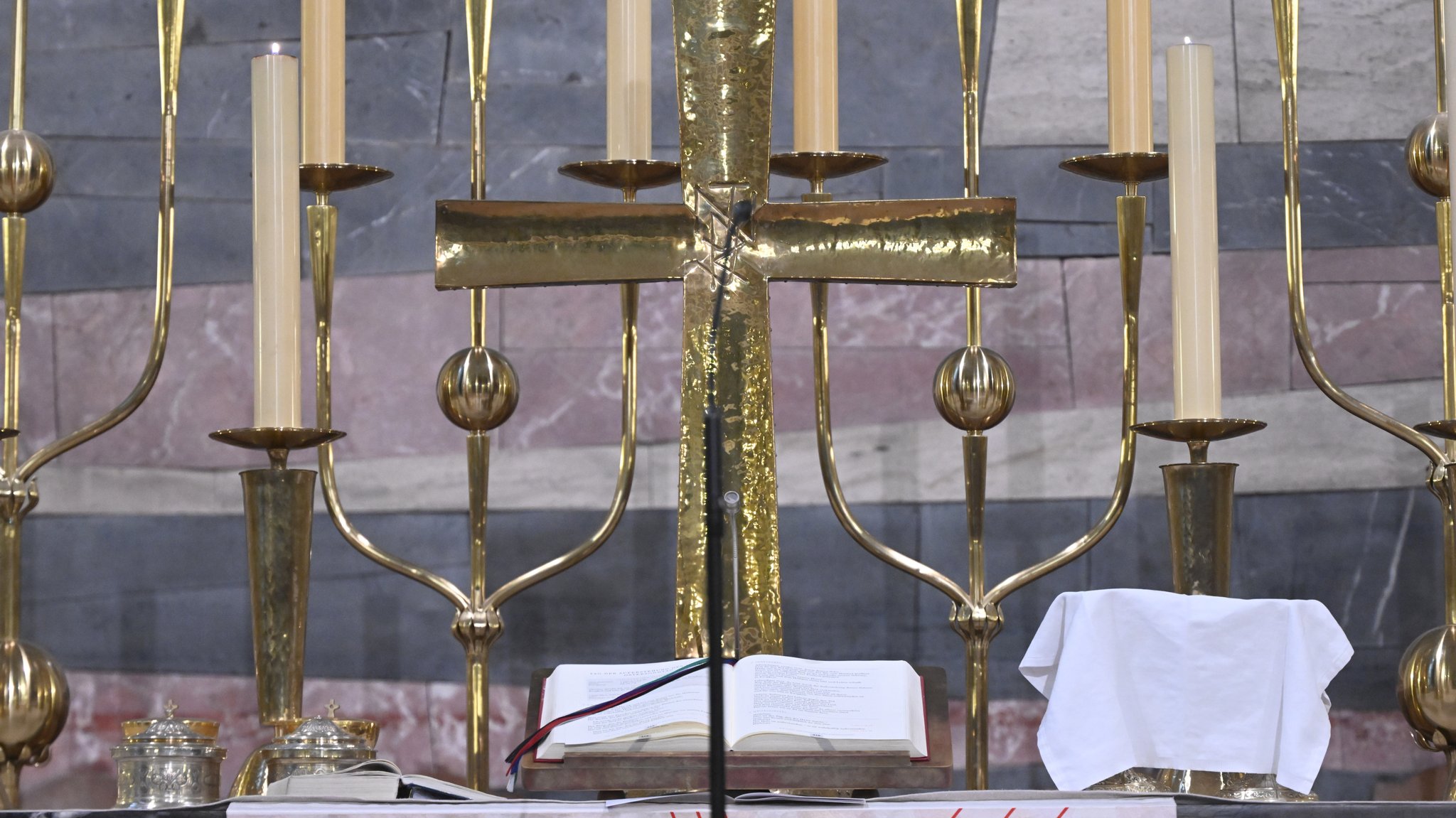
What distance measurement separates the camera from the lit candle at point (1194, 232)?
2.42 meters

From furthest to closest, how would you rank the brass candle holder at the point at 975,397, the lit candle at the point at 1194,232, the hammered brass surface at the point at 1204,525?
the brass candle holder at the point at 975,397 < the hammered brass surface at the point at 1204,525 < the lit candle at the point at 1194,232

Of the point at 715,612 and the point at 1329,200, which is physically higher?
the point at 1329,200

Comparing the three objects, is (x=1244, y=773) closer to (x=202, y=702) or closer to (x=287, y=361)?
(x=287, y=361)

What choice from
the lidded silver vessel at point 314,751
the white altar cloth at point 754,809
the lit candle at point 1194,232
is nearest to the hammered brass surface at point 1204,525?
the lit candle at point 1194,232

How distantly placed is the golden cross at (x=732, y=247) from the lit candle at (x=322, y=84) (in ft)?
0.93

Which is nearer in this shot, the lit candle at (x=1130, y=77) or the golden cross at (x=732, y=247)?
the golden cross at (x=732, y=247)

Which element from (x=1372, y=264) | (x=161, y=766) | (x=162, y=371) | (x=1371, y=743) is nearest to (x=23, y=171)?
(x=162, y=371)

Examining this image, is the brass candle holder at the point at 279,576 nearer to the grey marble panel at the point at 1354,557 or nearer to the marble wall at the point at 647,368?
the marble wall at the point at 647,368

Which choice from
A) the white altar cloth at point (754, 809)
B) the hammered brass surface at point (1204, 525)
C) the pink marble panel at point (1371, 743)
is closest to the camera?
the white altar cloth at point (754, 809)

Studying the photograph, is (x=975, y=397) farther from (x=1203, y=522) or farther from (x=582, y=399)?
(x=582, y=399)

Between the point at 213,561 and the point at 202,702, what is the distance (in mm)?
232

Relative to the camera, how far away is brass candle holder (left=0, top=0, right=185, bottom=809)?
8.61ft

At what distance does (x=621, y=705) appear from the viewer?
2066 millimetres

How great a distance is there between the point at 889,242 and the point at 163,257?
1.08m
